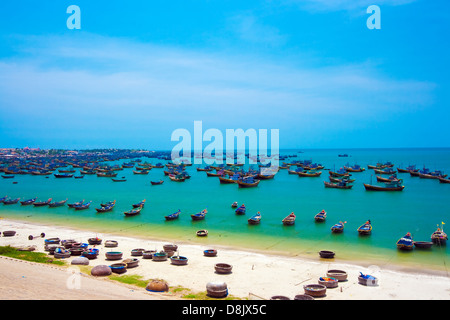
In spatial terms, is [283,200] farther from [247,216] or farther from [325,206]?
[247,216]

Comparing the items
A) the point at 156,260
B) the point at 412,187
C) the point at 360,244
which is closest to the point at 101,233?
the point at 156,260

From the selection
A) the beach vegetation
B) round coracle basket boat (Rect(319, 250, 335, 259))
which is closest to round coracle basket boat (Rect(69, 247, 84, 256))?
the beach vegetation

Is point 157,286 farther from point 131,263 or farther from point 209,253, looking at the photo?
point 209,253

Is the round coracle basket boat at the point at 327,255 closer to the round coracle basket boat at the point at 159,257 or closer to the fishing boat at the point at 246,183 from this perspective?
the round coracle basket boat at the point at 159,257

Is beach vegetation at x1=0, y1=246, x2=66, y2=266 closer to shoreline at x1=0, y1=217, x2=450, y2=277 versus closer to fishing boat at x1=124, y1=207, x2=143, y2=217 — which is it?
shoreline at x1=0, y1=217, x2=450, y2=277
